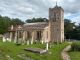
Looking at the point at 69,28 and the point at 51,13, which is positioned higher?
the point at 51,13

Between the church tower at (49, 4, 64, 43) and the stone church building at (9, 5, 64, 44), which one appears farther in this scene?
the church tower at (49, 4, 64, 43)

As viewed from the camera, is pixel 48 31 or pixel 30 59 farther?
pixel 48 31

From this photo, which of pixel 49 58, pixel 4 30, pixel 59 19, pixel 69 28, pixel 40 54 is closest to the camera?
pixel 49 58

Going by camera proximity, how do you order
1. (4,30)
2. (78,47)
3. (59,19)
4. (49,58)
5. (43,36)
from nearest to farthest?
(49,58), (78,47), (43,36), (59,19), (4,30)

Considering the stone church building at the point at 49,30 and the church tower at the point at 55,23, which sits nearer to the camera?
the stone church building at the point at 49,30

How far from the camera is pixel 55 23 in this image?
190ft

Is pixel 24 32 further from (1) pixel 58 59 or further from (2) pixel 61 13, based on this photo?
(1) pixel 58 59

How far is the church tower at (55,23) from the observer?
57206 mm

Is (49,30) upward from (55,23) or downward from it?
downward

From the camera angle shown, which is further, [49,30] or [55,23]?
[55,23]

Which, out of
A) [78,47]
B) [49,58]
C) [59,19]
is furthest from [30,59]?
[59,19]

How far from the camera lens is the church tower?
57206 millimetres

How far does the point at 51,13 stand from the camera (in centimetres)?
5828

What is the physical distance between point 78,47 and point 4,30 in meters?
50.7
